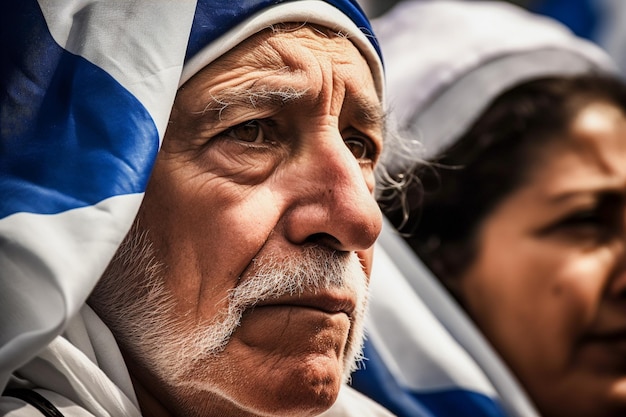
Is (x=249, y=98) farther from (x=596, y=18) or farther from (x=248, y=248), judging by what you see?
(x=596, y=18)

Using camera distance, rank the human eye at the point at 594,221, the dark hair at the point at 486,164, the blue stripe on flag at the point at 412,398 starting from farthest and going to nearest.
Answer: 1. the dark hair at the point at 486,164
2. the human eye at the point at 594,221
3. the blue stripe on flag at the point at 412,398

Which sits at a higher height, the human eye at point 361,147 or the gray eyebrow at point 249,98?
the gray eyebrow at point 249,98

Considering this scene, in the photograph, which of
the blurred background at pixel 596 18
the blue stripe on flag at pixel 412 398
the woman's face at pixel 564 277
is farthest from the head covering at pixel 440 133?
the blurred background at pixel 596 18

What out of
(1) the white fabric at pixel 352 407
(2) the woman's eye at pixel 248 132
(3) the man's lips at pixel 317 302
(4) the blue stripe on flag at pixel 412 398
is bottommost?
(4) the blue stripe on flag at pixel 412 398

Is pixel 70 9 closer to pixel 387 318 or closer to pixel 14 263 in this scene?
pixel 14 263

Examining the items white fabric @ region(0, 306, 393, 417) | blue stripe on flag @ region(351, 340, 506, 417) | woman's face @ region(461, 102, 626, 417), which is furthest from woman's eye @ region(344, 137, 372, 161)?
woman's face @ region(461, 102, 626, 417)

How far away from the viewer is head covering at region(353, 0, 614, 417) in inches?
121

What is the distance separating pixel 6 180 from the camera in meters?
1.77

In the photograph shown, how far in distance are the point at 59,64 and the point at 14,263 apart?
0.42 metres

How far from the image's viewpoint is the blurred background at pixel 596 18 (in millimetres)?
6230

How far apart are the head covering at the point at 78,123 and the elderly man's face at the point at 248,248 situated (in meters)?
0.09

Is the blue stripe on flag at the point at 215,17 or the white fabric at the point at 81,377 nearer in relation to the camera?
the white fabric at the point at 81,377

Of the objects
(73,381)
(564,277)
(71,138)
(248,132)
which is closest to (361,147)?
(248,132)

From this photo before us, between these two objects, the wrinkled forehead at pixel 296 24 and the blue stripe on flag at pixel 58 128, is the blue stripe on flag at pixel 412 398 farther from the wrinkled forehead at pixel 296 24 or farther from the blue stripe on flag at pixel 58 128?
the blue stripe on flag at pixel 58 128
